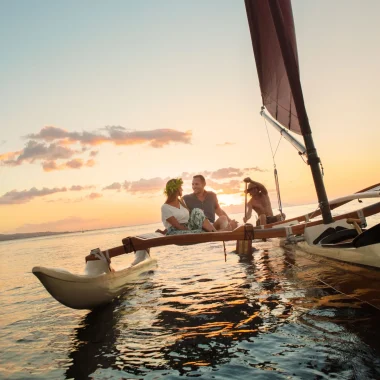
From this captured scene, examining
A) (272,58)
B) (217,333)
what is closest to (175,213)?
(217,333)

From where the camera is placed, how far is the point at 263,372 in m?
3.39

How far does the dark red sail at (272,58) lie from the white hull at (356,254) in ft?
19.3

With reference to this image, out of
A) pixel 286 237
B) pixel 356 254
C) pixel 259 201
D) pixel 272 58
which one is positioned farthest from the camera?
pixel 259 201

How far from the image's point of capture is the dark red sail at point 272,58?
12156 millimetres

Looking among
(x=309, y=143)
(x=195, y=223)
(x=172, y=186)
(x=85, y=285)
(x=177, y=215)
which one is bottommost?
(x=85, y=285)

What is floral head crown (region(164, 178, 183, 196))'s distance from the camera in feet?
29.1

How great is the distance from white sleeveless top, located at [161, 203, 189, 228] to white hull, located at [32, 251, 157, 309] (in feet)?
5.16

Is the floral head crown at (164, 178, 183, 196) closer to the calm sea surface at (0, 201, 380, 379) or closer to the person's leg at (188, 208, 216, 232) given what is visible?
the person's leg at (188, 208, 216, 232)

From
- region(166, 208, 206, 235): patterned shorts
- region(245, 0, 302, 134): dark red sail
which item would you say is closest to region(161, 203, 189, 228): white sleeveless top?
region(166, 208, 206, 235): patterned shorts

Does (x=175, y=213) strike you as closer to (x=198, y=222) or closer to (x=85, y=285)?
(x=198, y=222)

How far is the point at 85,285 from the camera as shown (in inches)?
260

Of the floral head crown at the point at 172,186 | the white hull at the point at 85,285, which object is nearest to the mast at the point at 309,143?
the floral head crown at the point at 172,186

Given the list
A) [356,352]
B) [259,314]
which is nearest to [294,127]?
[259,314]

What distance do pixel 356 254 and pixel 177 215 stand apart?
4342 millimetres
